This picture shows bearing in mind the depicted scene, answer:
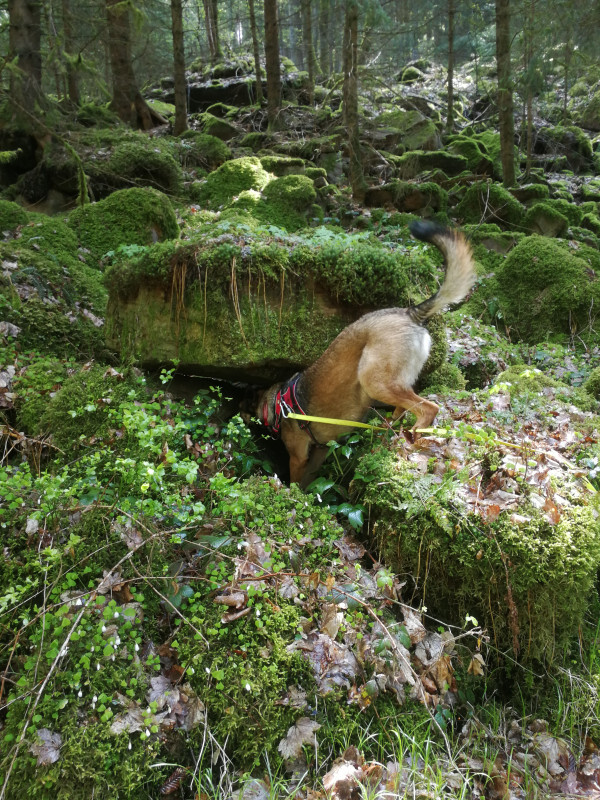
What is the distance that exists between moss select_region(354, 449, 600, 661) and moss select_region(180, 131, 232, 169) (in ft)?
40.7

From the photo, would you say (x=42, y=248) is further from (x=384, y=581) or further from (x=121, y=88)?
(x=121, y=88)

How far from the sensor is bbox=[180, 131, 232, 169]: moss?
12906 millimetres

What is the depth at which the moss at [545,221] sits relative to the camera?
1078 cm

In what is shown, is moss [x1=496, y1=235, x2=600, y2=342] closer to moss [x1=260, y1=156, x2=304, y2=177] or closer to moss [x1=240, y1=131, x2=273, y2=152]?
moss [x1=260, y1=156, x2=304, y2=177]

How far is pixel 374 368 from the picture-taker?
450 cm

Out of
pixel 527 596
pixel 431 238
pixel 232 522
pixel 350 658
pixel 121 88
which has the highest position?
pixel 121 88

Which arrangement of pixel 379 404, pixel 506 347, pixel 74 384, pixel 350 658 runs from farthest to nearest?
pixel 506 347 < pixel 379 404 < pixel 74 384 < pixel 350 658

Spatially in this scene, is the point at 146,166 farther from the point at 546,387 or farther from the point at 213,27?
→ the point at 213,27

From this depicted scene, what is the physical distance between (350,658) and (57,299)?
5476 mm

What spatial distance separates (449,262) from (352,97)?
8.29 metres

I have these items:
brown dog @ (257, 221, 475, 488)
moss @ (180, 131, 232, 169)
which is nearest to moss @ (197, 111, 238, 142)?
moss @ (180, 131, 232, 169)

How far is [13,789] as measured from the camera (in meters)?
2.25

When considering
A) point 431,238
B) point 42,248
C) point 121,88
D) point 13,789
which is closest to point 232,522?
point 13,789

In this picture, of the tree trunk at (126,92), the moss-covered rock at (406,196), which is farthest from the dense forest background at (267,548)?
the tree trunk at (126,92)
